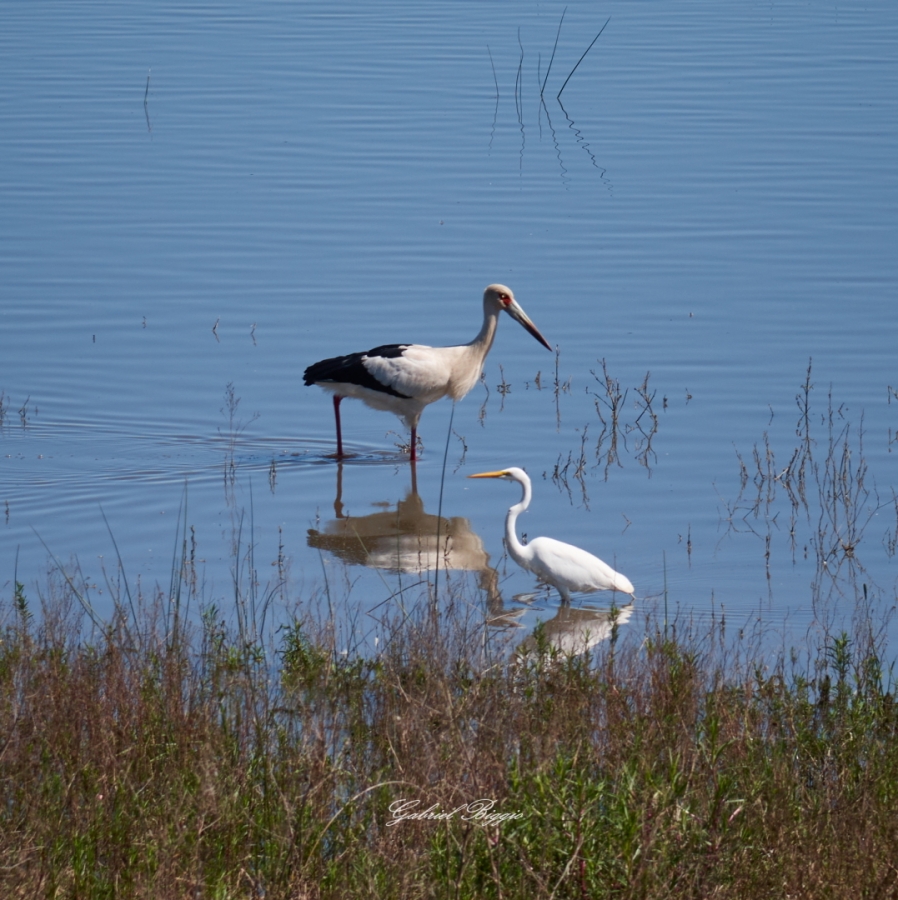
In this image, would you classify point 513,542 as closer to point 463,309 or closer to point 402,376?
point 402,376

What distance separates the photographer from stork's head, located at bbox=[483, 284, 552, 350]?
11.8m

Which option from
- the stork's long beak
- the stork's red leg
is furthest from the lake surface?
the stork's long beak

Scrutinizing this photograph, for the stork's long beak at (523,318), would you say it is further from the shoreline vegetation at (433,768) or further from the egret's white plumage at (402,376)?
the shoreline vegetation at (433,768)

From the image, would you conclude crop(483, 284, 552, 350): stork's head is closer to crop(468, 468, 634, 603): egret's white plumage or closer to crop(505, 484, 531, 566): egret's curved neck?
crop(505, 484, 531, 566): egret's curved neck

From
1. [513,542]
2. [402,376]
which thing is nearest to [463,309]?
[402,376]

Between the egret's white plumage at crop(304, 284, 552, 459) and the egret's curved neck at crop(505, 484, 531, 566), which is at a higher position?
the egret's white plumage at crop(304, 284, 552, 459)

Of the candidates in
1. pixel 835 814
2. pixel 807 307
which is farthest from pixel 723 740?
pixel 807 307

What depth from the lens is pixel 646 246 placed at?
15.2 metres

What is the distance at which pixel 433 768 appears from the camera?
467 centimetres

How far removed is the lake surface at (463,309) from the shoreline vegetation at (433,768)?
127 centimetres

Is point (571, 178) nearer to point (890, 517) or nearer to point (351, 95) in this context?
point (351, 95)

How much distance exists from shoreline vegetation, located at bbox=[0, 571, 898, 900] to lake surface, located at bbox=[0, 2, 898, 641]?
1266mm

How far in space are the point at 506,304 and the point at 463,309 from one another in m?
1.63

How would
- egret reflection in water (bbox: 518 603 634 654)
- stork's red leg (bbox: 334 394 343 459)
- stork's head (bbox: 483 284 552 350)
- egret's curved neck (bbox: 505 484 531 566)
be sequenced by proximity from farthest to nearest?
stork's head (bbox: 483 284 552 350) → stork's red leg (bbox: 334 394 343 459) → egret's curved neck (bbox: 505 484 531 566) → egret reflection in water (bbox: 518 603 634 654)
